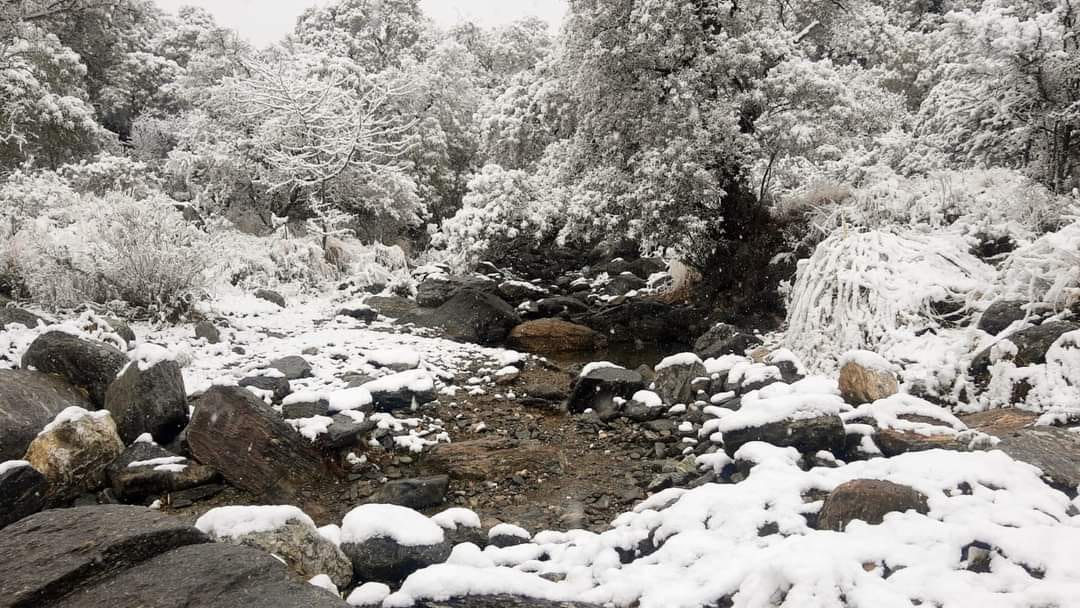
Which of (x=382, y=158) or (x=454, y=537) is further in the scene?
(x=382, y=158)

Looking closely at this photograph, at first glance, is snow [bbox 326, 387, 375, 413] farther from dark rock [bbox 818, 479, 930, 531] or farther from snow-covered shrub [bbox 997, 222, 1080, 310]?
snow-covered shrub [bbox 997, 222, 1080, 310]

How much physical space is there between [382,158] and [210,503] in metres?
14.5

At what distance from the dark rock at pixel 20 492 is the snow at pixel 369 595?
259cm

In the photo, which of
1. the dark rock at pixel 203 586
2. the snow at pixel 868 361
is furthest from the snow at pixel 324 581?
the snow at pixel 868 361

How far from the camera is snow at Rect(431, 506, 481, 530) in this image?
3646 millimetres

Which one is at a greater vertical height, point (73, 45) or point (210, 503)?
point (73, 45)

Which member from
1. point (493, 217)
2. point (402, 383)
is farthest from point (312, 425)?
point (493, 217)

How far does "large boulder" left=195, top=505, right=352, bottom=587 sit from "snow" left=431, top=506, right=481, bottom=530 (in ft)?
2.09

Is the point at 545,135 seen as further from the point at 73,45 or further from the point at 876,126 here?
the point at 73,45

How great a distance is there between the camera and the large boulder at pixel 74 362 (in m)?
5.27

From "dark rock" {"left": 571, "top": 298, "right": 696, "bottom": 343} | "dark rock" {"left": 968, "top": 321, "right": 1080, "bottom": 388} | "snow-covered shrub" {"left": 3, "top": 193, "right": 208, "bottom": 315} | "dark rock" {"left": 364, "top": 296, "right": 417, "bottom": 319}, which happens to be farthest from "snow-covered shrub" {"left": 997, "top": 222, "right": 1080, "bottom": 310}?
"snow-covered shrub" {"left": 3, "top": 193, "right": 208, "bottom": 315}

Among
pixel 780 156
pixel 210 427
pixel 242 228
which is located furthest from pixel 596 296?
pixel 242 228

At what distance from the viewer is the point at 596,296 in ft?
40.2

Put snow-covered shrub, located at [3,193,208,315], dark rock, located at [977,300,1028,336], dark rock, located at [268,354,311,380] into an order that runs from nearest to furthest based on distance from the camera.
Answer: dark rock, located at [977,300,1028,336] < dark rock, located at [268,354,311,380] < snow-covered shrub, located at [3,193,208,315]
